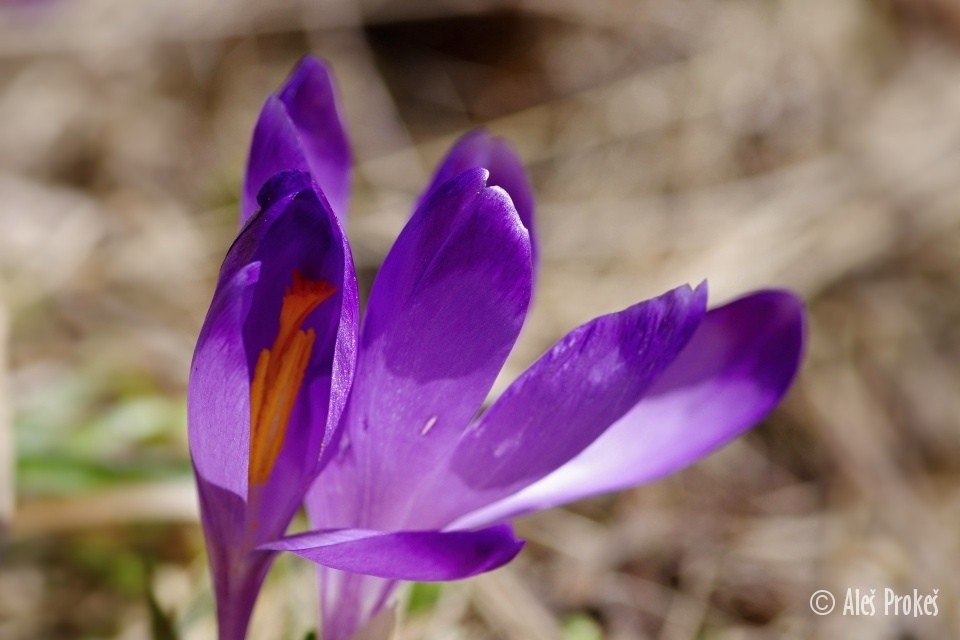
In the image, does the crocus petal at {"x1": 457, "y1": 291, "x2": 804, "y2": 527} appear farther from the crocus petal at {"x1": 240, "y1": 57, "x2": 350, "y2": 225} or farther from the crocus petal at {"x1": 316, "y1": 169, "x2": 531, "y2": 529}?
the crocus petal at {"x1": 240, "y1": 57, "x2": 350, "y2": 225}

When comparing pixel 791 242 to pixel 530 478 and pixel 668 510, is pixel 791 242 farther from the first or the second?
pixel 530 478

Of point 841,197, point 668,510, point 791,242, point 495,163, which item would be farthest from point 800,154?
point 495,163

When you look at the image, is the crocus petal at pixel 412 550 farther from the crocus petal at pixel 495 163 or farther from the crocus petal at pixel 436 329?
the crocus petal at pixel 495 163

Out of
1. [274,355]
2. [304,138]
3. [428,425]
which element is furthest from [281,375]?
[304,138]

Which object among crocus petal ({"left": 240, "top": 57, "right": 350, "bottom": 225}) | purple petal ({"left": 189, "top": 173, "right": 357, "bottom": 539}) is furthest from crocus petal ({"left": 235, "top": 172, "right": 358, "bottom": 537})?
crocus petal ({"left": 240, "top": 57, "right": 350, "bottom": 225})

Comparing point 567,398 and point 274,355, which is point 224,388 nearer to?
point 274,355
